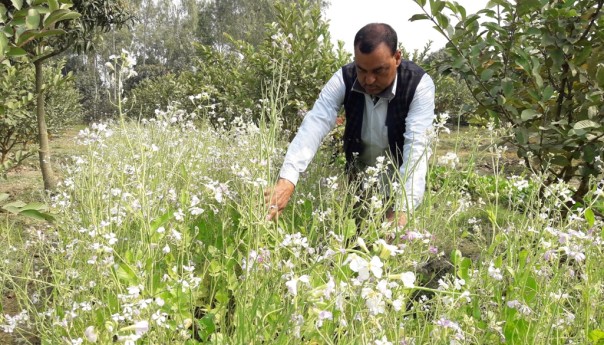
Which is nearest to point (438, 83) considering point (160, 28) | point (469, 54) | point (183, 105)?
point (469, 54)

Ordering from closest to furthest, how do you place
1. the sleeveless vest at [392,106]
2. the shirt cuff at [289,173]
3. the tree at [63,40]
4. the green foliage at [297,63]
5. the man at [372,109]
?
the shirt cuff at [289,173] → the man at [372,109] → the sleeveless vest at [392,106] → the tree at [63,40] → the green foliage at [297,63]

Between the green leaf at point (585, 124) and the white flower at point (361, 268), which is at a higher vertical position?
the green leaf at point (585, 124)

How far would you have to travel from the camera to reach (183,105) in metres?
8.71

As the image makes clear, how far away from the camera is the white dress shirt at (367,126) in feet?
7.89

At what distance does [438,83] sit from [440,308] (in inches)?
192

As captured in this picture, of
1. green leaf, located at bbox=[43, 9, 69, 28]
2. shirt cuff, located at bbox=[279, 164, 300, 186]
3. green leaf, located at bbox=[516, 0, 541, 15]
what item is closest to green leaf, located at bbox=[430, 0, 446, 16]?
green leaf, located at bbox=[516, 0, 541, 15]

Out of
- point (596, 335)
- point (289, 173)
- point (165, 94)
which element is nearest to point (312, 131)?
point (289, 173)

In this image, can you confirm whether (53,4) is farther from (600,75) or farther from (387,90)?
(600,75)

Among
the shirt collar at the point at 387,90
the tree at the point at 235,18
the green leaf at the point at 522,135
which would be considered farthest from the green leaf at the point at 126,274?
the tree at the point at 235,18

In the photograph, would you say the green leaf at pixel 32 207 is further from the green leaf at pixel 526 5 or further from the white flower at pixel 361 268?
the green leaf at pixel 526 5

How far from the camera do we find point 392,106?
2963mm

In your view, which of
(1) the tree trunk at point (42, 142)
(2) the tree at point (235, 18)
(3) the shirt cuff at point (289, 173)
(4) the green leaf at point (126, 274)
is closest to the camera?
(4) the green leaf at point (126, 274)

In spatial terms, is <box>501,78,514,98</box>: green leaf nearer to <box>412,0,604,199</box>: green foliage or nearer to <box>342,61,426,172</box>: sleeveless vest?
<box>412,0,604,199</box>: green foliage

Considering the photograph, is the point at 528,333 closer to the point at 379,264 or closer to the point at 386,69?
the point at 379,264
